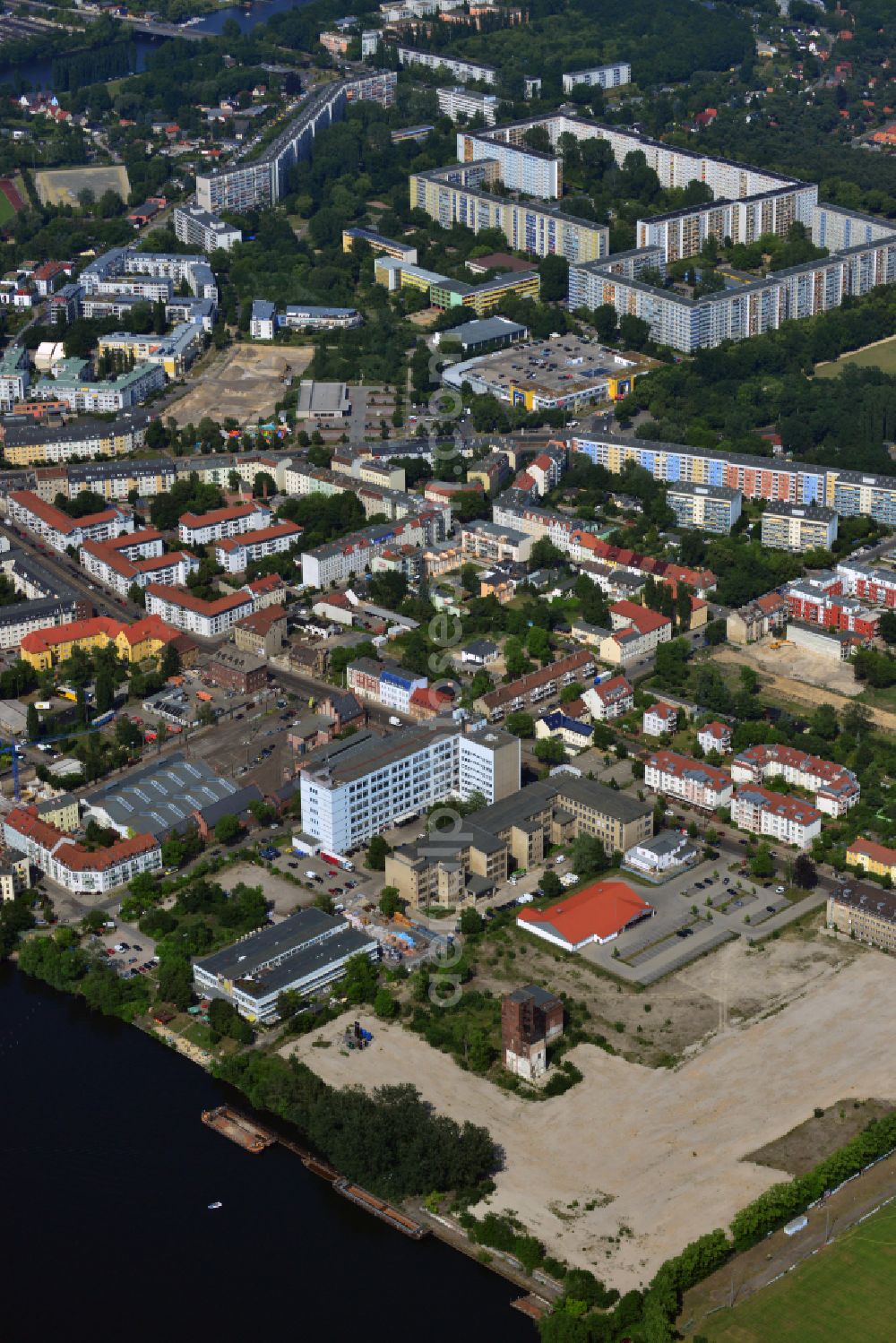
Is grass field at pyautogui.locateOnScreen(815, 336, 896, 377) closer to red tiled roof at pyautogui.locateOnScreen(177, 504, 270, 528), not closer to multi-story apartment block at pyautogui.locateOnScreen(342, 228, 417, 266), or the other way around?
multi-story apartment block at pyautogui.locateOnScreen(342, 228, 417, 266)

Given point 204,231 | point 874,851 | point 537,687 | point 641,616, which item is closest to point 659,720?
point 537,687

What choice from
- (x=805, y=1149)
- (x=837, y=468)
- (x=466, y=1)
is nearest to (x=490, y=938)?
(x=805, y=1149)

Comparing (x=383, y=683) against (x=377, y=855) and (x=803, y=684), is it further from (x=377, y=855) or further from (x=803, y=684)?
(x=803, y=684)

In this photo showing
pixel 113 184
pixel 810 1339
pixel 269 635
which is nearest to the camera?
pixel 810 1339

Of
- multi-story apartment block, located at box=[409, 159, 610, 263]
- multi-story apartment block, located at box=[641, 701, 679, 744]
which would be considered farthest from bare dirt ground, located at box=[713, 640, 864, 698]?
multi-story apartment block, located at box=[409, 159, 610, 263]

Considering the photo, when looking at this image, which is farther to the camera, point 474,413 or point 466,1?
point 466,1

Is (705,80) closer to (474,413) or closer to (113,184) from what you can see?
(113,184)

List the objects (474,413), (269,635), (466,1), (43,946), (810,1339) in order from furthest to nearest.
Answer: (466,1) < (474,413) < (269,635) < (43,946) < (810,1339)
